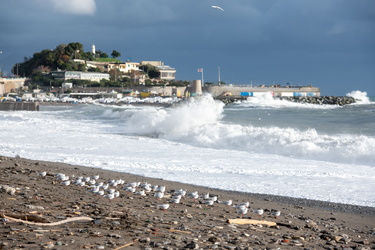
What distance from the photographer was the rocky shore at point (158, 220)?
16.8ft

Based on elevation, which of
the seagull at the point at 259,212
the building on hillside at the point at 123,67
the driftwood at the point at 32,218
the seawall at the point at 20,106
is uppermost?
the building on hillside at the point at 123,67

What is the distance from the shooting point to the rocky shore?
16.8ft

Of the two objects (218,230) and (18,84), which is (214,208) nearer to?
(218,230)

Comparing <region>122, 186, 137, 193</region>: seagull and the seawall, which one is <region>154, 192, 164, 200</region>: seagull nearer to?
<region>122, 186, 137, 193</region>: seagull

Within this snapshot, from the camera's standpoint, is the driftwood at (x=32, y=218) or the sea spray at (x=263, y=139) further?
the sea spray at (x=263, y=139)

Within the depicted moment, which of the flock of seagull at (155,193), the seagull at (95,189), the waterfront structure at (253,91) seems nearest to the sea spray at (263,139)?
the flock of seagull at (155,193)

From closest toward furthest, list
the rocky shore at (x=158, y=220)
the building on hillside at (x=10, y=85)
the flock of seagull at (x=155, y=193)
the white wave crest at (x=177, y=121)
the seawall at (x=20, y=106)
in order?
the rocky shore at (x=158, y=220)
the flock of seagull at (x=155, y=193)
the white wave crest at (x=177, y=121)
the seawall at (x=20, y=106)
the building on hillside at (x=10, y=85)

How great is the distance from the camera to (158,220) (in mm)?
6281

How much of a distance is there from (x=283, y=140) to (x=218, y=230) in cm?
1187

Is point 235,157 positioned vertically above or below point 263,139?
below

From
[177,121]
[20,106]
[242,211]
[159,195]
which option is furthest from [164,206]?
[20,106]

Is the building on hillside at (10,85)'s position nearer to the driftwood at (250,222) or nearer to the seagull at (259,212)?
the seagull at (259,212)

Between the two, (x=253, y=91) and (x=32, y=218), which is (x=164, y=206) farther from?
(x=253, y=91)

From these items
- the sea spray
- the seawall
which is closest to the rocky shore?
the sea spray
